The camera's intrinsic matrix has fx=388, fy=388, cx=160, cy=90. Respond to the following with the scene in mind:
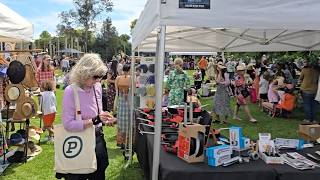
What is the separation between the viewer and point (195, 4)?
274 centimetres

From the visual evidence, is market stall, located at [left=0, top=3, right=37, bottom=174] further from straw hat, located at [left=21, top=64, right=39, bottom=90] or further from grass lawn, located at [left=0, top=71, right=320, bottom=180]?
straw hat, located at [left=21, top=64, right=39, bottom=90]

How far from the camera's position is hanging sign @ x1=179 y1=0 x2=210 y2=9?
8.94 ft

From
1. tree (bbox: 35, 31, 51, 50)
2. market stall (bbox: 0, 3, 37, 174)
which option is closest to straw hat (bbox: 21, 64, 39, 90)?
market stall (bbox: 0, 3, 37, 174)

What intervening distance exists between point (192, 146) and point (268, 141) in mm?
723

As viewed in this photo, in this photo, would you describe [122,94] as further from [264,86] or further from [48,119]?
[264,86]

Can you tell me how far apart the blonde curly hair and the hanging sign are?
0.88 metres

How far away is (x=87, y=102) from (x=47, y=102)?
4.15m

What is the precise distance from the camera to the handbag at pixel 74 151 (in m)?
3.14

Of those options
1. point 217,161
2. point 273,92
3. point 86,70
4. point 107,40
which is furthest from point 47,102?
point 107,40

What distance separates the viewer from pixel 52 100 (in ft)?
23.5

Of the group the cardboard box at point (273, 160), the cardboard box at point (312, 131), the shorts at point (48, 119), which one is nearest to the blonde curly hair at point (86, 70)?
the cardboard box at point (273, 160)

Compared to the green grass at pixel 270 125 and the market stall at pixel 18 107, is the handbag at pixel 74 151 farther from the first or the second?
the green grass at pixel 270 125

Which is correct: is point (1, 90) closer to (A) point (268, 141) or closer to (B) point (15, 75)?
(B) point (15, 75)

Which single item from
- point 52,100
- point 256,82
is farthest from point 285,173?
point 256,82
